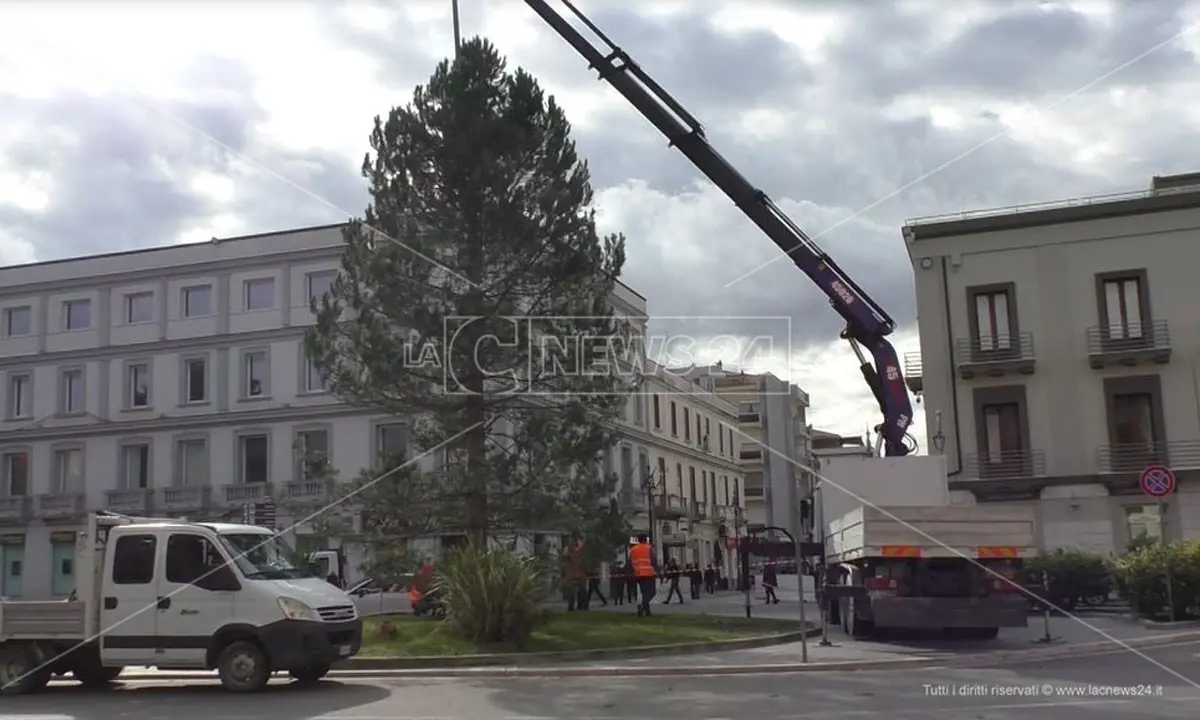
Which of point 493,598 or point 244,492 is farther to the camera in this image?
point 244,492

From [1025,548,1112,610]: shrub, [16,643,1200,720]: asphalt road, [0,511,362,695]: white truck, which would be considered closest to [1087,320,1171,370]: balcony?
[1025,548,1112,610]: shrub

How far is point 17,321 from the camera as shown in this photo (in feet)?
167

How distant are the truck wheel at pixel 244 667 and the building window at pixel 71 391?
39394 millimetres

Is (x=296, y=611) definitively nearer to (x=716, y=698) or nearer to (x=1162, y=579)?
(x=716, y=698)

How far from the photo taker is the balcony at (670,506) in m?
55.0

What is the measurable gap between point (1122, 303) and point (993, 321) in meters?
3.84

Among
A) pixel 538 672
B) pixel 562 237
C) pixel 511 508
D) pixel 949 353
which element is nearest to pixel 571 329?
pixel 562 237

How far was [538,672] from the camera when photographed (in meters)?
16.2

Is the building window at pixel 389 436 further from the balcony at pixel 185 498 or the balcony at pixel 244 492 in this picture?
the balcony at pixel 185 498

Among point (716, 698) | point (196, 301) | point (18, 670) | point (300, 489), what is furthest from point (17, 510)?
point (716, 698)

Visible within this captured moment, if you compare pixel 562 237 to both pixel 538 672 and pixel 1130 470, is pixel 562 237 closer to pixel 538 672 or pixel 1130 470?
pixel 538 672

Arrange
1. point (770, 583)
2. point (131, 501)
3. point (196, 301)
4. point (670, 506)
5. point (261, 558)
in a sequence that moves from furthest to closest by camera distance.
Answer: point (670, 506) < point (196, 301) < point (131, 501) < point (770, 583) < point (261, 558)

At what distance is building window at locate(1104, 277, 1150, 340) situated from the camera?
117 ft

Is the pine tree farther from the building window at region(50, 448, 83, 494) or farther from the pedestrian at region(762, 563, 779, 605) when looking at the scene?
the building window at region(50, 448, 83, 494)
